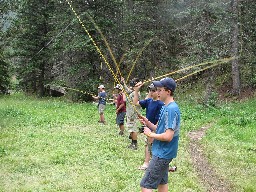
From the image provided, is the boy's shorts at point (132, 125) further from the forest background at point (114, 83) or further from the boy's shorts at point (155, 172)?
the boy's shorts at point (155, 172)

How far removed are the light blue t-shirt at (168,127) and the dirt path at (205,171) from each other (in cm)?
317

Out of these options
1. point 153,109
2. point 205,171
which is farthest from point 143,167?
point 153,109

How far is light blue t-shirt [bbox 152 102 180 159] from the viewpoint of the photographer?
5.95m

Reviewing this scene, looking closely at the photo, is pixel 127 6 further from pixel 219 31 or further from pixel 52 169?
pixel 52 169

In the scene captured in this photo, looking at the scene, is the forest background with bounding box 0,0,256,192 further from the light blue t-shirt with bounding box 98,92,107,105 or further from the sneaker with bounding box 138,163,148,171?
the light blue t-shirt with bounding box 98,92,107,105

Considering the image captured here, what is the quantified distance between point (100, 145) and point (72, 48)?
16.2 m

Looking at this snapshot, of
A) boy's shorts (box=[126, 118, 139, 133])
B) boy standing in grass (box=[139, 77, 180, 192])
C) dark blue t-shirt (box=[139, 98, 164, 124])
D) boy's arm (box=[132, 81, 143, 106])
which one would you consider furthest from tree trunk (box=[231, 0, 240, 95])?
boy standing in grass (box=[139, 77, 180, 192])

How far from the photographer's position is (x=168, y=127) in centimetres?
591

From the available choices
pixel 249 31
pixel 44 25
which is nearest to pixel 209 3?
pixel 249 31

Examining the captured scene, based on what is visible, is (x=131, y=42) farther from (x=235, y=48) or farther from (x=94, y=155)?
(x=94, y=155)

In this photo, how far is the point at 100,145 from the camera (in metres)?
13.0

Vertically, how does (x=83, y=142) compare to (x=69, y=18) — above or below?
below

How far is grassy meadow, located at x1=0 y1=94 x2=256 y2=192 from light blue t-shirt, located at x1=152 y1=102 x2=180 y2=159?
2680 mm

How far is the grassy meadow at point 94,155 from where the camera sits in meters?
9.02
